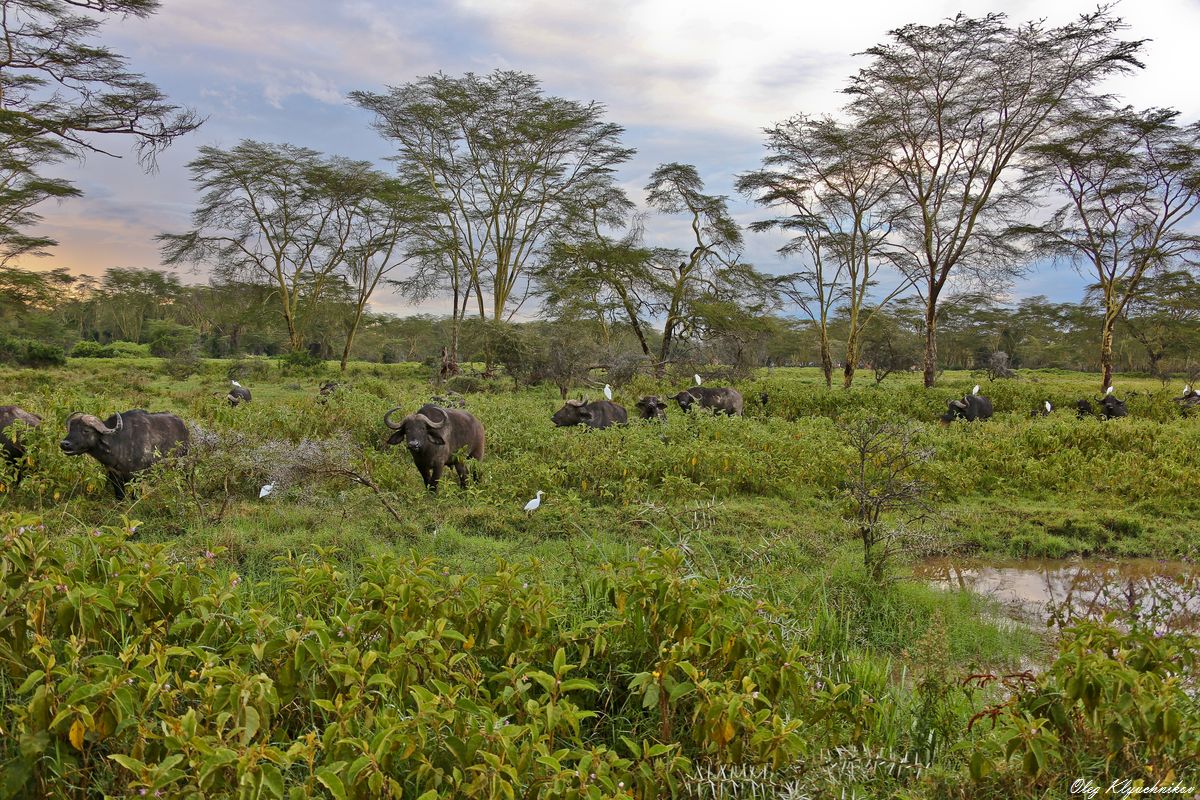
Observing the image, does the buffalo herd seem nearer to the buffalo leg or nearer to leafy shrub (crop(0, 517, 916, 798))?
the buffalo leg

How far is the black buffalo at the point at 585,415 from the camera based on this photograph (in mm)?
10969

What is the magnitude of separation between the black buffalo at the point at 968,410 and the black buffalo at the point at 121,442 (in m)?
12.8

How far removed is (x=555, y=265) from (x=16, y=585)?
78.9ft

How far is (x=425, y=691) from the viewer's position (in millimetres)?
1872

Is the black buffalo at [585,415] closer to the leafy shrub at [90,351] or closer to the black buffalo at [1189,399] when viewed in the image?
the black buffalo at [1189,399]

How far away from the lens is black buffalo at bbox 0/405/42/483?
22.6 feet

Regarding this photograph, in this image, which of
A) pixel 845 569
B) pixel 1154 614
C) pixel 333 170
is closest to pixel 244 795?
pixel 1154 614

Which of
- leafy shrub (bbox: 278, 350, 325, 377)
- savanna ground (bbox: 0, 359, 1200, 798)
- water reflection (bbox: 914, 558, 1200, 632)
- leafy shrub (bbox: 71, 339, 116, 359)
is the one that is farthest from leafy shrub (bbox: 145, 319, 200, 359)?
water reflection (bbox: 914, 558, 1200, 632)

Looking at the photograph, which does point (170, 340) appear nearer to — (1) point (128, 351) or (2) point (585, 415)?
(1) point (128, 351)

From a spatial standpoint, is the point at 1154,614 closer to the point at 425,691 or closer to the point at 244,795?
the point at 425,691

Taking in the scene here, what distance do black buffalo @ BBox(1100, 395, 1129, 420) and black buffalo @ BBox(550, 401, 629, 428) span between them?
414 inches

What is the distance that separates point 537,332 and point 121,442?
605 inches

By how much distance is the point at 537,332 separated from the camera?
853 inches

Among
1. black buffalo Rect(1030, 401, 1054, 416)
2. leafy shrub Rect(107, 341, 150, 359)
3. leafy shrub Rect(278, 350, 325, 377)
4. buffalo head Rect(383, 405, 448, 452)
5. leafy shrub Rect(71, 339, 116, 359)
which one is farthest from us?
leafy shrub Rect(107, 341, 150, 359)
